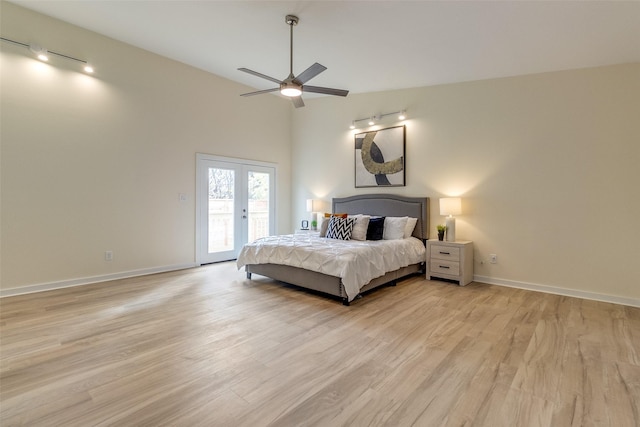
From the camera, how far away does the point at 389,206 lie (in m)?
5.21

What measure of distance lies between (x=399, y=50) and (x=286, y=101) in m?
3.47

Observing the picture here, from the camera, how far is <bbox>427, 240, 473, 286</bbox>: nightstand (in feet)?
13.7

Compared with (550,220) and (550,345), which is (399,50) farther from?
(550,345)

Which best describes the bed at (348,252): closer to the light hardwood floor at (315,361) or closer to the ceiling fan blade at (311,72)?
the light hardwood floor at (315,361)

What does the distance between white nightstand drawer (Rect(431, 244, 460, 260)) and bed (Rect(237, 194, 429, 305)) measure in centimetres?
29

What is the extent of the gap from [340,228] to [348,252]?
1.15 m

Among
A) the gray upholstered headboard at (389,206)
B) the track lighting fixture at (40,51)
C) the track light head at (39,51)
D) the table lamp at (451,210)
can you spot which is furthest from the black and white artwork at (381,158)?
the track light head at (39,51)

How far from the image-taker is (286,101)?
6.73m

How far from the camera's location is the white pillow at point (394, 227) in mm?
4715

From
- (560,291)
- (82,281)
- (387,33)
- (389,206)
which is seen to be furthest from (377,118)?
(82,281)

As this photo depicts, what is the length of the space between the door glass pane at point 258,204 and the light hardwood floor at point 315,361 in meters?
2.78

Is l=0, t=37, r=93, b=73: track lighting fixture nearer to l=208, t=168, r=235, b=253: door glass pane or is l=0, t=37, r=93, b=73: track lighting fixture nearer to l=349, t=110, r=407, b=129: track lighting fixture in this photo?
l=208, t=168, r=235, b=253: door glass pane

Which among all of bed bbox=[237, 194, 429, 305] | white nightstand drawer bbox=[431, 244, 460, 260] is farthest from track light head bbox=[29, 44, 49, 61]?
white nightstand drawer bbox=[431, 244, 460, 260]

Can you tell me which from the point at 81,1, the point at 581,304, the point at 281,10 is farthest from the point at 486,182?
the point at 81,1
